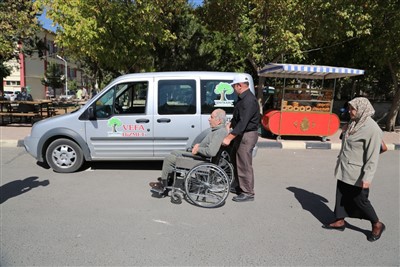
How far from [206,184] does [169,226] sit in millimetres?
867

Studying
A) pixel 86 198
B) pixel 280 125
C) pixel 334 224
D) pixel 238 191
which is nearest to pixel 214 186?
pixel 238 191

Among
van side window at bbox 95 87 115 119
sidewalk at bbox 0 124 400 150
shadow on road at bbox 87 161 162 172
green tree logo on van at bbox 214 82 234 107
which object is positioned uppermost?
green tree logo on van at bbox 214 82 234 107

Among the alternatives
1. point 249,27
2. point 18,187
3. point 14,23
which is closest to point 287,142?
point 249,27

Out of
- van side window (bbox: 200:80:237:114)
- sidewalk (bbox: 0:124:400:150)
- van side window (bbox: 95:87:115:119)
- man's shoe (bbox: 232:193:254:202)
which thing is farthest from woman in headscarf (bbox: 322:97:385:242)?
sidewalk (bbox: 0:124:400:150)

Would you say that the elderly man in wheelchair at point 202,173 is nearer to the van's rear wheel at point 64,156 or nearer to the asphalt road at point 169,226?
the asphalt road at point 169,226

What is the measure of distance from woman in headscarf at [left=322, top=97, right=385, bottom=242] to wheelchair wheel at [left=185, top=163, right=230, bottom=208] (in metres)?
1.45

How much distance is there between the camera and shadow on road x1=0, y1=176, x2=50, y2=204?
479cm

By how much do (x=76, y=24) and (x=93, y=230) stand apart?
775cm

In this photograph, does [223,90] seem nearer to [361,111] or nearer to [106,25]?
[361,111]

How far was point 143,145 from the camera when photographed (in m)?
5.96

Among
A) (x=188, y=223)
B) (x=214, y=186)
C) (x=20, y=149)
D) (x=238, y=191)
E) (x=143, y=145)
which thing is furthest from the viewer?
(x=20, y=149)

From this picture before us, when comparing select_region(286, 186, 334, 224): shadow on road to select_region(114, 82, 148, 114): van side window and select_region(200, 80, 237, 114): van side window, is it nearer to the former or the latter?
select_region(200, 80, 237, 114): van side window

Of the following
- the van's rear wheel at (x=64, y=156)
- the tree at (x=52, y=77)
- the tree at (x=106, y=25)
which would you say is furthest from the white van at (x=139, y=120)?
the tree at (x=52, y=77)

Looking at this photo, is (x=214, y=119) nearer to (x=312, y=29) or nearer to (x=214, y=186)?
(x=214, y=186)
